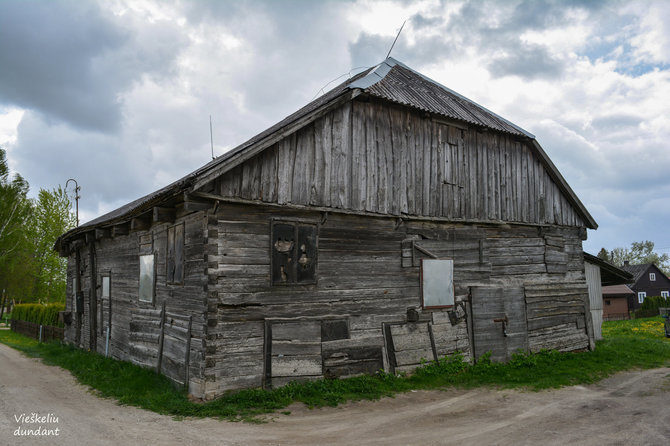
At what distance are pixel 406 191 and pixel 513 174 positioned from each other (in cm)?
440


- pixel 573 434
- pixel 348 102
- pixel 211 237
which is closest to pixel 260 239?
pixel 211 237

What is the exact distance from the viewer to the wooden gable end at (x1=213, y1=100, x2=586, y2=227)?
30.9 ft

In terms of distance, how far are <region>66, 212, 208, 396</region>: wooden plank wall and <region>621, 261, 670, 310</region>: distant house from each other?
5793 cm

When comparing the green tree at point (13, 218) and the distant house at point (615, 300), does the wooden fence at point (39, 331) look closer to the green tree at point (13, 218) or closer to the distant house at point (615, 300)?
the green tree at point (13, 218)

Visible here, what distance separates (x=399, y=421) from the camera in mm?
7746

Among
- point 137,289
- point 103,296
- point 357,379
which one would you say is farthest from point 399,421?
point 103,296

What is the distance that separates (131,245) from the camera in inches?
511

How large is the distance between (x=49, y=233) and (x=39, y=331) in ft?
47.2

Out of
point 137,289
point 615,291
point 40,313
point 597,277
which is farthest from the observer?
point 615,291

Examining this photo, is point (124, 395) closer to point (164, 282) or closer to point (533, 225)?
point (164, 282)

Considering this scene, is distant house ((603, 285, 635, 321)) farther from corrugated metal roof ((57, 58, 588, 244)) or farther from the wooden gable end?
the wooden gable end

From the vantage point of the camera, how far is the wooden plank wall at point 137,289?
8891 mm

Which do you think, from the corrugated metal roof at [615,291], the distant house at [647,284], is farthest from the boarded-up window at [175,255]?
the distant house at [647,284]

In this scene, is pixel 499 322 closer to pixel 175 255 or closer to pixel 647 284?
pixel 175 255
